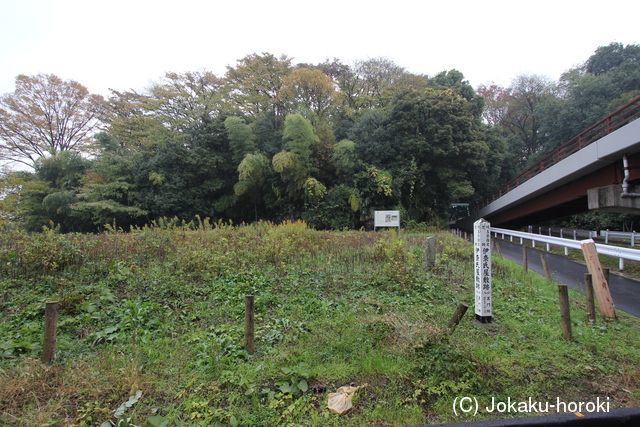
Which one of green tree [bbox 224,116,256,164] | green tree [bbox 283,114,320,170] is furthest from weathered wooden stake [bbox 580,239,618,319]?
green tree [bbox 224,116,256,164]

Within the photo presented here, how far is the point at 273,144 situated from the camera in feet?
73.0

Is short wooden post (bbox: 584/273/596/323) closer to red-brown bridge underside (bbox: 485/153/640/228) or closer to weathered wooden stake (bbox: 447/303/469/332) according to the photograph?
weathered wooden stake (bbox: 447/303/469/332)

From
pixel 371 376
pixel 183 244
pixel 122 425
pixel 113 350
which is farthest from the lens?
pixel 183 244

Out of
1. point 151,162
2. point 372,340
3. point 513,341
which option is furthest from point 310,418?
point 151,162

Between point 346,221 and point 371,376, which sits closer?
point 371,376

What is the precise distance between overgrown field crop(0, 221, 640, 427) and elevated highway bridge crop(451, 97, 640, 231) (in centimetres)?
682

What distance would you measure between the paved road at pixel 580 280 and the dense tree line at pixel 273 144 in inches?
367

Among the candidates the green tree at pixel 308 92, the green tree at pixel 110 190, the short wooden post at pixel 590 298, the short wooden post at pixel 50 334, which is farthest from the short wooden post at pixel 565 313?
the green tree at pixel 110 190

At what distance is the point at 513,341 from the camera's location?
13.6 feet

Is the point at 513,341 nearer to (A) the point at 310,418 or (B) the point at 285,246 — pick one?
(A) the point at 310,418

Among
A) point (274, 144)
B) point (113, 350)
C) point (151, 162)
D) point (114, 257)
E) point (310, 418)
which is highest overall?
point (274, 144)

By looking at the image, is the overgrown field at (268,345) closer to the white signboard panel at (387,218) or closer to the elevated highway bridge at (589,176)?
the white signboard panel at (387,218)

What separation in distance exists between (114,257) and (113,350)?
3696 mm

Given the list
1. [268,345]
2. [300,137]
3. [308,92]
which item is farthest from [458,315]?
[308,92]
